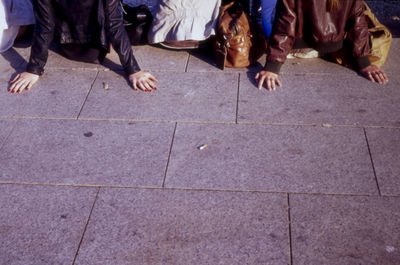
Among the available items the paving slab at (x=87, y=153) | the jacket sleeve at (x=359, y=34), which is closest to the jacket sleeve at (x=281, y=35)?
the jacket sleeve at (x=359, y=34)

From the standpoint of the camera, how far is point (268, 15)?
15.5 feet

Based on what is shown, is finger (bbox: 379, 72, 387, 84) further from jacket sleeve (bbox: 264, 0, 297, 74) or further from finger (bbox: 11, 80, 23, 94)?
finger (bbox: 11, 80, 23, 94)

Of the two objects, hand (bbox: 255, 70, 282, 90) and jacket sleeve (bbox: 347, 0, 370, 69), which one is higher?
jacket sleeve (bbox: 347, 0, 370, 69)

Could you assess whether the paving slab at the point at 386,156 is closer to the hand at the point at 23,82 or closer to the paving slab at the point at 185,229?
the paving slab at the point at 185,229

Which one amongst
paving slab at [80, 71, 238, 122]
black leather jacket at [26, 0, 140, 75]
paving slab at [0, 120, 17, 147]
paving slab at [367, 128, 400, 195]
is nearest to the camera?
paving slab at [367, 128, 400, 195]

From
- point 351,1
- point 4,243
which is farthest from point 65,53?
point 351,1

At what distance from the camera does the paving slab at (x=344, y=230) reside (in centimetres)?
291

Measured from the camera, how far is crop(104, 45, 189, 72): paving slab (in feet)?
16.1

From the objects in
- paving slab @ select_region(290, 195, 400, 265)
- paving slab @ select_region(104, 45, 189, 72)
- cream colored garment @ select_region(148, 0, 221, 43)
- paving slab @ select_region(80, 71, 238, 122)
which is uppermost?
cream colored garment @ select_region(148, 0, 221, 43)

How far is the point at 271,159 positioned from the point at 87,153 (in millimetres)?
1505

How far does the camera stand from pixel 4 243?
10.1 feet

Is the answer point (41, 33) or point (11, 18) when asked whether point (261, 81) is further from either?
point (11, 18)

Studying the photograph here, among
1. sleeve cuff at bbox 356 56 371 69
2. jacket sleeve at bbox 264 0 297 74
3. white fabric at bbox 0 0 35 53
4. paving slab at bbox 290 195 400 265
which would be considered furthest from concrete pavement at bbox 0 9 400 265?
white fabric at bbox 0 0 35 53

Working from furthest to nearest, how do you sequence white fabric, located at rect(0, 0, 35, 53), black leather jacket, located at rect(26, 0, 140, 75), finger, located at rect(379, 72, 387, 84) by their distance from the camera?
white fabric, located at rect(0, 0, 35, 53) → finger, located at rect(379, 72, 387, 84) → black leather jacket, located at rect(26, 0, 140, 75)
